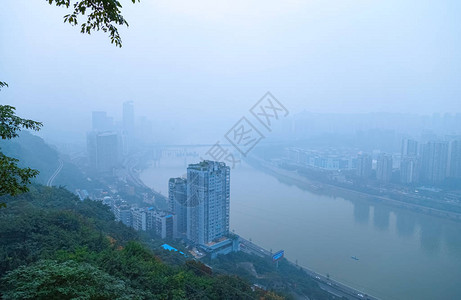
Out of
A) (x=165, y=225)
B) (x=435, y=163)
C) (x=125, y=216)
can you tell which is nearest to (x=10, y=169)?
(x=165, y=225)

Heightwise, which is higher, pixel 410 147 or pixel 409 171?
pixel 410 147

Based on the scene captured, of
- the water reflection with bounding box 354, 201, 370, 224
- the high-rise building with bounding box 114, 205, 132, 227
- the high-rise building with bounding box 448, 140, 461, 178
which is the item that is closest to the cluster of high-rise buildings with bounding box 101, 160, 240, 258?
the high-rise building with bounding box 114, 205, 132, 227

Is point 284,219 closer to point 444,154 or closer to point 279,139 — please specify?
point 444,154

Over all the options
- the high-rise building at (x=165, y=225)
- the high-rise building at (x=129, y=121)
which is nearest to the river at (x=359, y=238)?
the high-rise building at (x=165, y=225)

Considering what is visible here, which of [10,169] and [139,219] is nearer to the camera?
[10,169]

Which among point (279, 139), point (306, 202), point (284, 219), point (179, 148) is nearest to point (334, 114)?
point (279, 139)

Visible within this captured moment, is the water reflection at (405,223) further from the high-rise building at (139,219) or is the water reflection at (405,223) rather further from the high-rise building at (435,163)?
the high-rise building at (139,219)

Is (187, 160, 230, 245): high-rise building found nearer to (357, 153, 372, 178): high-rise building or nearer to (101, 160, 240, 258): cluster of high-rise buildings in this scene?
(101, 160, 240, 258): cluster of high-rise buildings

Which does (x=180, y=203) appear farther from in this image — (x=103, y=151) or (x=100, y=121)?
(x=100, y=121)
